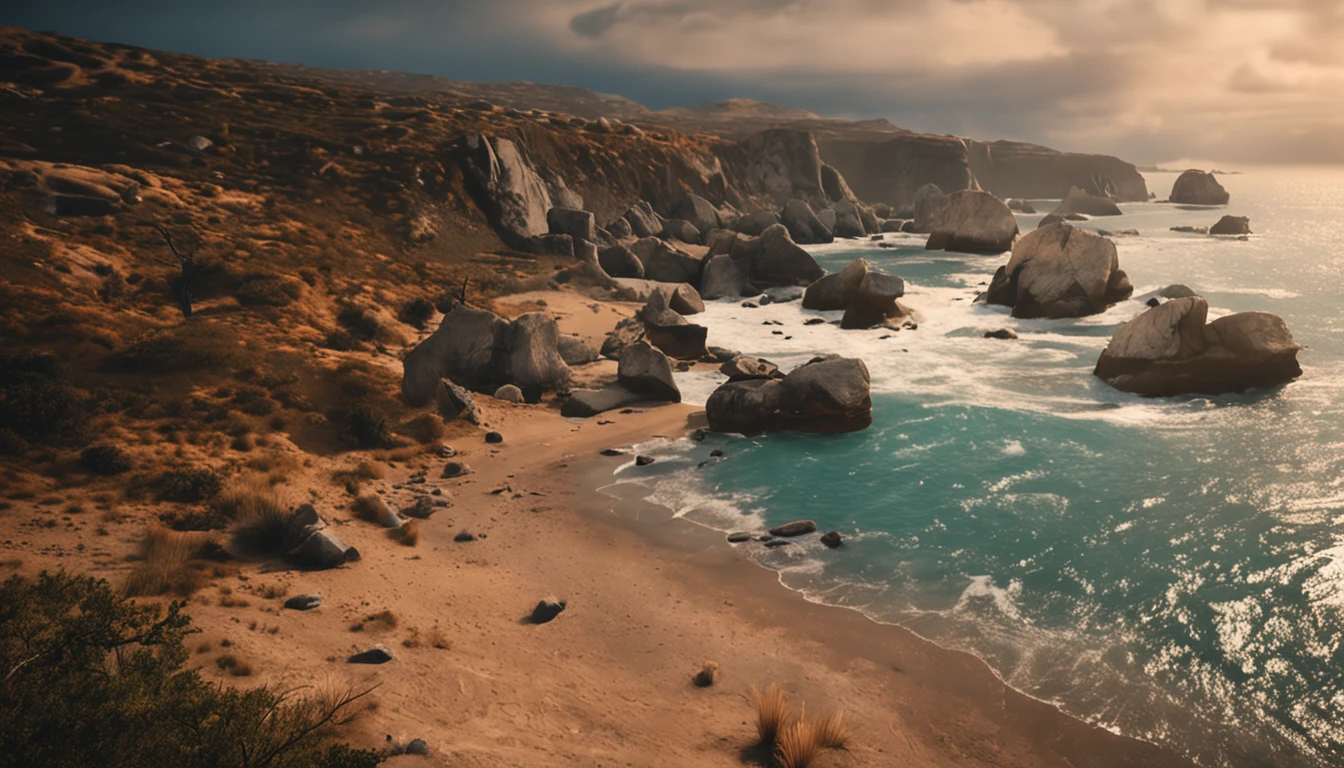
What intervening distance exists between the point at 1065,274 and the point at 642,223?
1570 inches

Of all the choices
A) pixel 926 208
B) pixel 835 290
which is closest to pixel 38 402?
pixel 835 290

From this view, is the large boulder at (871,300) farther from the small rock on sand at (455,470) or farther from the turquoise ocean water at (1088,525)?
the small rock on sand at (455,470)

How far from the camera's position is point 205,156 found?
4591 centimetres

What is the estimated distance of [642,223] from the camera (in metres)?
71.6

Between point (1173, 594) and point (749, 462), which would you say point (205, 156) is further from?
point (1173, 594)

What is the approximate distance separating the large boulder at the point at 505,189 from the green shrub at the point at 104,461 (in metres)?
39.5

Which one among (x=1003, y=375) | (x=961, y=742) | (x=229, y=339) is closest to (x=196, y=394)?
(x=229, y=339)

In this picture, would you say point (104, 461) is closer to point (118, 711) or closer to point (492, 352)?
point (118, 711)

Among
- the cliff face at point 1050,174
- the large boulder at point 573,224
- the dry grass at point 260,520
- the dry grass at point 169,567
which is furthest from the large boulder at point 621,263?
the cliff face at point 1050,174

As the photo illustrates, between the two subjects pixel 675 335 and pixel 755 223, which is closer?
pixel 675 335

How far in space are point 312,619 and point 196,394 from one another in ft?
40.1

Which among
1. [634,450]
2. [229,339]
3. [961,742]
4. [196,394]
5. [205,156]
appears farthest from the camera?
[205,156]

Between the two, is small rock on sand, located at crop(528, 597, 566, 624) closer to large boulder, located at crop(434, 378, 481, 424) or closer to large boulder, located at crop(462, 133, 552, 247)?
large boulder, located at crop(434, 378, 481, 424)

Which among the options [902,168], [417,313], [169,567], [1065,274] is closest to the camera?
[169,567]
